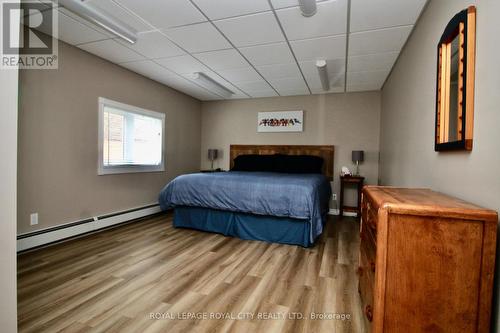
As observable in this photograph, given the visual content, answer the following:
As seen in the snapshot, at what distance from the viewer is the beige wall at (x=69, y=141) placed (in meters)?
2.59

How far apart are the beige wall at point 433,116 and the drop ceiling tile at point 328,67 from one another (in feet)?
2.30

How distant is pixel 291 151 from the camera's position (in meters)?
5.05

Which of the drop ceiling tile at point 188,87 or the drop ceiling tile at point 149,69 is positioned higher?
the drop ceiling tile at point 188,87

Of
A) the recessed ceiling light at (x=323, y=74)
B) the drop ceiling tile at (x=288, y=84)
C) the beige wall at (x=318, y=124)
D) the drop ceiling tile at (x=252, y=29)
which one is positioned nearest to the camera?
the drop ceiling tile at (x=252, y=29)

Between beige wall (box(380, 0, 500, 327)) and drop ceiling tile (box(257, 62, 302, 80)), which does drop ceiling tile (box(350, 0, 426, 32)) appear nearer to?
beige wall (box(380, 0, 500, 327))

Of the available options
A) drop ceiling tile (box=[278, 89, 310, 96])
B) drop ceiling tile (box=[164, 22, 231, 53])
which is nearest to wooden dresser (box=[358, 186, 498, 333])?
drop ceiling tile (box=[164, 22, 231, 53])

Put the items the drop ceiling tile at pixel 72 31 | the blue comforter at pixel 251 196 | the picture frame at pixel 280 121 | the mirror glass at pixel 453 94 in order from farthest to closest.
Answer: the picture frame at pixel 280 121 < the blue comforter at pixel 251 196 < the drop ceiling tile at pixel 72 31 < the mirror glass at pixel 453 94

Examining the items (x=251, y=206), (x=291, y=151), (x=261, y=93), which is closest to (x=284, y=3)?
(x=251, y=206)

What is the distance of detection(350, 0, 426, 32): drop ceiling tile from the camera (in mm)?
2035

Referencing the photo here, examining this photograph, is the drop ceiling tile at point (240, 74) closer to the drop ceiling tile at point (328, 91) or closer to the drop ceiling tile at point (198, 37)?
the drop ceiling tile at point (198, 37)

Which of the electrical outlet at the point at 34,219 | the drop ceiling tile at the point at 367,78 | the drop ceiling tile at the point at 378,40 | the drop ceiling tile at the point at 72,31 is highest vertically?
the drop ceiling tile at the point at 367,78

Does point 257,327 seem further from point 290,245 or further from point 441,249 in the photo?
point 290,245

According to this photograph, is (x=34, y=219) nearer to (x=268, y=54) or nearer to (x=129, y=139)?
(x=129, y=139)

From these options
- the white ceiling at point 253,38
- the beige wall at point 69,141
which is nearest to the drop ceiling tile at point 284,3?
the white ceiling at point 253,38
